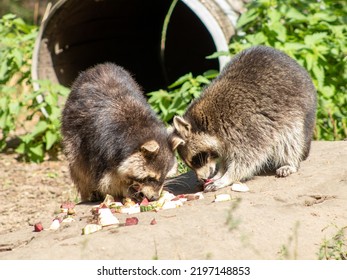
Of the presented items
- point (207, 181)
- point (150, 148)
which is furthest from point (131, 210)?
point (207, 181)

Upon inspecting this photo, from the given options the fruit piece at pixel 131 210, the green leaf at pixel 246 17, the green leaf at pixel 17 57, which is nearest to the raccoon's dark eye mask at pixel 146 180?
the fruit piece at pixel 131 210

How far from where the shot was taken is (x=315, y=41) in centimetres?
782

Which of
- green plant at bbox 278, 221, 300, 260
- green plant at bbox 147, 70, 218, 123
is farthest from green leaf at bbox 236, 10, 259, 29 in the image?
green plant at bbox 278, 221, 300, 260

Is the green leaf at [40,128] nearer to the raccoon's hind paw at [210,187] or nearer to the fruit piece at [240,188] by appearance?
the raccoon's hind paw at [210,187]

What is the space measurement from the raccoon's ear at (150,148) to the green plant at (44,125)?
2.99 m

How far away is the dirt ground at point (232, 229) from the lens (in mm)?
4270

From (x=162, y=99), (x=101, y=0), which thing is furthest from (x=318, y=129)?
(x=101, y=0)

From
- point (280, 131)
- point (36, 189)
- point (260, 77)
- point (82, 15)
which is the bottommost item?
point (36, 189)

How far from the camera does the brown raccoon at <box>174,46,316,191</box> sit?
19.7 feet

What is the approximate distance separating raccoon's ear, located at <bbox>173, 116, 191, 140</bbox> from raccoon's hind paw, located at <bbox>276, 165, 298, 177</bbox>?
2.57ft

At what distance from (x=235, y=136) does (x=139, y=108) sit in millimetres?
797

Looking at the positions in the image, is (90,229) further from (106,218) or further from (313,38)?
(313,38)

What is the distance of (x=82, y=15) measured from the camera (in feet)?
30.7

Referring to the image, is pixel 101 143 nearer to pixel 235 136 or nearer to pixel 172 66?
pixel 235 136
